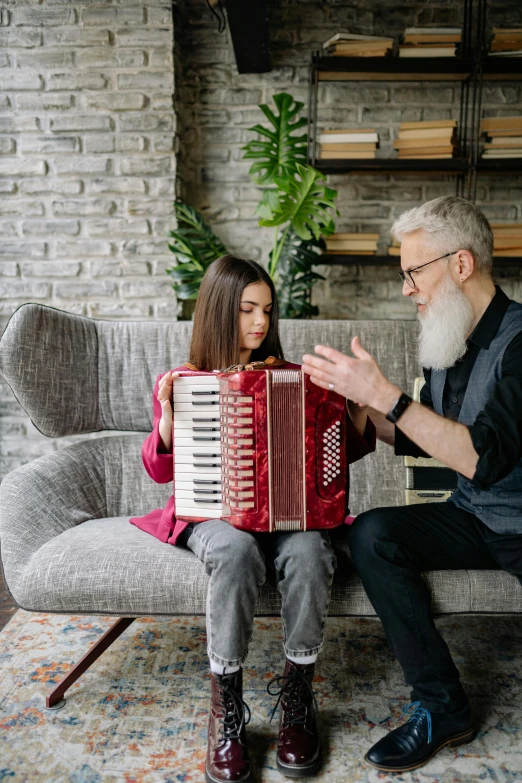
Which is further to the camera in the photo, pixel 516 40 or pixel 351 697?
pixel 516 40

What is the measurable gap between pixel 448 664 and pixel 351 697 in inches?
15.0

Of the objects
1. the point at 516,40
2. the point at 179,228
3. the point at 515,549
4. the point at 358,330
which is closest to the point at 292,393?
→ the point at 515,549

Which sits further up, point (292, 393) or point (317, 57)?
point (317, 57)

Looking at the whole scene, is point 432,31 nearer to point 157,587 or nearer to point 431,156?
point 431,156

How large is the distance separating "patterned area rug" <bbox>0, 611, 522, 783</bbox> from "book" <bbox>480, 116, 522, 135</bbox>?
224cm

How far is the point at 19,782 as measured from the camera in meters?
1.45

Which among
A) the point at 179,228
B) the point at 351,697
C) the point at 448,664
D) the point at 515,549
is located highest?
the point at 179,228

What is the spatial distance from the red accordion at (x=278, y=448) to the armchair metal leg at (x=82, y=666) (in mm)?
603

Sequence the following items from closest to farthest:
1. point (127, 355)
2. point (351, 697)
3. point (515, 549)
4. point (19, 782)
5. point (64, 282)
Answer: point (19, 782)
point (515, 549)
point (351, 697)
point (127, 355)
point (64, 282)

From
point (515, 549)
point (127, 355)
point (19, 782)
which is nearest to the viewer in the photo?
point (19, 782)

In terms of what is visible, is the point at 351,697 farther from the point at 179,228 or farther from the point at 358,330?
the point at 179,228

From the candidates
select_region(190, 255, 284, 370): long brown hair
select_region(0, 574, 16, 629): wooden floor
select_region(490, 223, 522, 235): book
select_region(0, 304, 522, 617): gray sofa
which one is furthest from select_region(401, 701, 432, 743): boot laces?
select_region(490, 223, 522, 235): book

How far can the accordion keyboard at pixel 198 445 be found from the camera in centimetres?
160

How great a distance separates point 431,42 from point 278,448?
2.53 m
